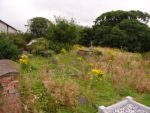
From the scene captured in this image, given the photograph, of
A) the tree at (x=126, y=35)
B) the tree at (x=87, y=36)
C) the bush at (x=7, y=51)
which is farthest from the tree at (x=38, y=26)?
the bush at (x=7, y=51)

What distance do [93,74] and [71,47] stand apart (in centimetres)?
770

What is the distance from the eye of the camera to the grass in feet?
26.1

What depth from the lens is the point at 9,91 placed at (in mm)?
6363

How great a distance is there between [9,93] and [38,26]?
1790cm

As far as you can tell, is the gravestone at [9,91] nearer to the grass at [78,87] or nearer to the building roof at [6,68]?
the building roof at [6,68]

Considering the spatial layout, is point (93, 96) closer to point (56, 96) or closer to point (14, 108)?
point (56, 96)

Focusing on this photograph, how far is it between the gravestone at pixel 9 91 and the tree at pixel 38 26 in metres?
17.6

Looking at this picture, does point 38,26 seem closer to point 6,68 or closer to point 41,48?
point 41,48

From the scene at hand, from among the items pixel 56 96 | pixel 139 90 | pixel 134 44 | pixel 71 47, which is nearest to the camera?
pixel 56 96

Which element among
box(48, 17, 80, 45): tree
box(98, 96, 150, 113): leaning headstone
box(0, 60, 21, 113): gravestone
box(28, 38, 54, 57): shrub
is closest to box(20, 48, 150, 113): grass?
box(0, 60, 21, 113): gravestone

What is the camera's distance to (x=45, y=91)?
8.34 m

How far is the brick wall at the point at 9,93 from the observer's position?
20.6 feet

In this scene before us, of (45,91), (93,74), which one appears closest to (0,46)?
A: (93,74)

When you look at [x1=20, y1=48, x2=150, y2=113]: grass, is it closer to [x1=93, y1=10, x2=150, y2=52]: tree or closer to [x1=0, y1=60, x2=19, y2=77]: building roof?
[x1=0, y1=60, x2=19, y2=77]: building roof
